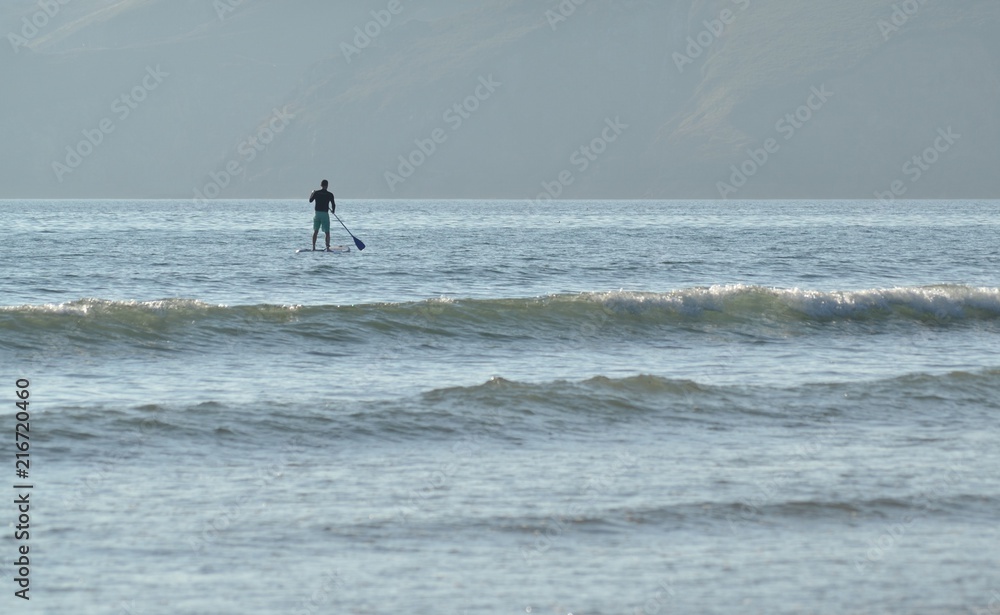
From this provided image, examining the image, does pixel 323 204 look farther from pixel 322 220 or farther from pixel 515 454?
pixel 515 454

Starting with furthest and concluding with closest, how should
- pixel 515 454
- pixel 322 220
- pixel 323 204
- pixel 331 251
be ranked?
pixel 331 251 → pixel 322 220 → pixel 323 204 → pixel 515 454

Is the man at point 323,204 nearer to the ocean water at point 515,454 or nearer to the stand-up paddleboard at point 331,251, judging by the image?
the stand-up paddleboard at point 331,251

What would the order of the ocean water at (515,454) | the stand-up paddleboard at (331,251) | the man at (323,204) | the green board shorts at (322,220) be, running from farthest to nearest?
the stand-up paddleboard at (331,251)
the green board shorts at (322,220)
the man at (323,204)
the ocean water at (515,454)

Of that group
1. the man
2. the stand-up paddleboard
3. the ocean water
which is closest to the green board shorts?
the man

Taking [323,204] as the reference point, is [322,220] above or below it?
below

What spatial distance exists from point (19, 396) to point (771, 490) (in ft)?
25.6

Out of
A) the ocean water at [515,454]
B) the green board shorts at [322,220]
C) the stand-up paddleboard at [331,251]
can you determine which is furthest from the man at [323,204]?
the ocean water at [515,454]

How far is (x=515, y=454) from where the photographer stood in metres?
9.69

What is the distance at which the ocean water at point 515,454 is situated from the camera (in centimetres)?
665

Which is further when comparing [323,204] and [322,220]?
[322,220]

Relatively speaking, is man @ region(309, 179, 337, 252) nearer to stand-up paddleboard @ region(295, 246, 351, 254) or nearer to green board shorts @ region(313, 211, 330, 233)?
green board shorts @ region(313, 211, 330, 233)

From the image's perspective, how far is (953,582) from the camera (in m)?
6.66

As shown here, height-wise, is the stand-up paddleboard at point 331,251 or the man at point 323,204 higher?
the man at point 323,204

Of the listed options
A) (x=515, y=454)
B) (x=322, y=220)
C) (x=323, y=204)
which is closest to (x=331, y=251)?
(x=322, y=220)
